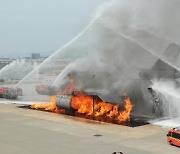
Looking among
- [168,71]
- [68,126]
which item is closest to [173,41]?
[168,71]

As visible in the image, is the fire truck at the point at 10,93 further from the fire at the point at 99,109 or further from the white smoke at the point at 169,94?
the white smoke at the point at 169,94

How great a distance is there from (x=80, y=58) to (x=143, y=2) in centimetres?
1196

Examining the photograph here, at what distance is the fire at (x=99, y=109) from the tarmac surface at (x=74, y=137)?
2.01 meters

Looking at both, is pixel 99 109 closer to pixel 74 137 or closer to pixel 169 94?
pixel 169 94

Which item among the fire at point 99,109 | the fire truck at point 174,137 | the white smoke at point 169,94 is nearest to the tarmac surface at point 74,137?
the fire truck at point 174,137

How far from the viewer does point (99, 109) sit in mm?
40062

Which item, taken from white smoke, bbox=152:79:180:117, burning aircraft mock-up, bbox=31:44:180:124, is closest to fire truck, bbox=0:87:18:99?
burning aircraft mock-up, bbox=31:44:180:124

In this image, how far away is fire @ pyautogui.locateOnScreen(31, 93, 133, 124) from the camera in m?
38.1

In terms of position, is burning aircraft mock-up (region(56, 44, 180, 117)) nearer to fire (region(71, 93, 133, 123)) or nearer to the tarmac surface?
fire (region(71, 93, 133, 123))

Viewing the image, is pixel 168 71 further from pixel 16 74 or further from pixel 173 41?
pixel 16 74

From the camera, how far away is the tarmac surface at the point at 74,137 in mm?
25812

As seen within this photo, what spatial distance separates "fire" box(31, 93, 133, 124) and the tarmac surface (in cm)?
201

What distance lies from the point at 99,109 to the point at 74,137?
10612 mm

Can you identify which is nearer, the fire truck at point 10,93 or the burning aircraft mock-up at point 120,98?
the burning aircraft mock-up at point 120,98
